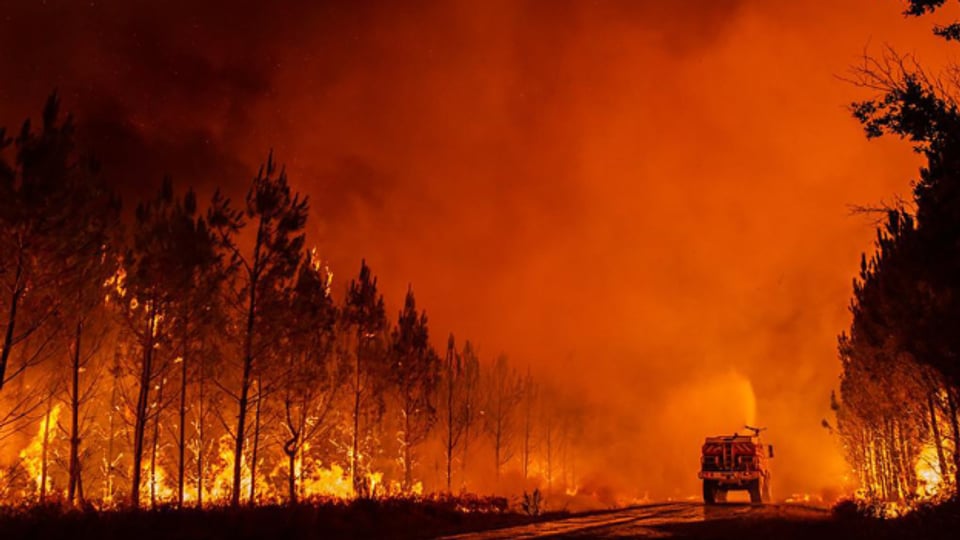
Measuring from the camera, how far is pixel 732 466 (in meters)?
37.2

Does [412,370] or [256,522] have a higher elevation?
[412,370]

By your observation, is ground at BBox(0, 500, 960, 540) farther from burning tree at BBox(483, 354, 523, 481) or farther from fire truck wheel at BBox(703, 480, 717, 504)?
burning tree at BBox(483, 354, 523, 481)

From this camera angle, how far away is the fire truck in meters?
37.0

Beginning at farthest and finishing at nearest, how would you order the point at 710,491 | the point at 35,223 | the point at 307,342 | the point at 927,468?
1. the point at 710,491
2. the point at 927,468
3. the point at 307,342
4. the point at 35,223

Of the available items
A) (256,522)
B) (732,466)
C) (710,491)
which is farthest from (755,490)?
(256,522)

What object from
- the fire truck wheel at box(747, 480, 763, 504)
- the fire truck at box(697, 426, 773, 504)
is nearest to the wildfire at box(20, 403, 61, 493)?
the fire truck at box(697, 426, 773, 504)

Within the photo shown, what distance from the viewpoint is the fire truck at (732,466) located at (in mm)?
37000

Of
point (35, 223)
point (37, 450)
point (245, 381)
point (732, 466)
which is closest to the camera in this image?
point (35, 223)

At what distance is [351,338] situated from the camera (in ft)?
124

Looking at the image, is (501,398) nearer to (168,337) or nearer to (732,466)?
(732,466)

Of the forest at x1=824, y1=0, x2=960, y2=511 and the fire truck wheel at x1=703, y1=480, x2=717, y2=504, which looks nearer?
the forest at x1=824, y1=0, x2=960, y2=511

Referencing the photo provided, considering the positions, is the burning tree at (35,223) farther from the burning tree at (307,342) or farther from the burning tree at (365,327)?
the burning tree at (365,327)

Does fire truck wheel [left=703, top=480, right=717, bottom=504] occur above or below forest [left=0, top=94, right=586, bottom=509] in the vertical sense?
below

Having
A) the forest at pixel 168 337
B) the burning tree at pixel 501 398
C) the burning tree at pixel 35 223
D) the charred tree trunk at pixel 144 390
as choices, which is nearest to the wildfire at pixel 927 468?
the forest at pixel 168 337
